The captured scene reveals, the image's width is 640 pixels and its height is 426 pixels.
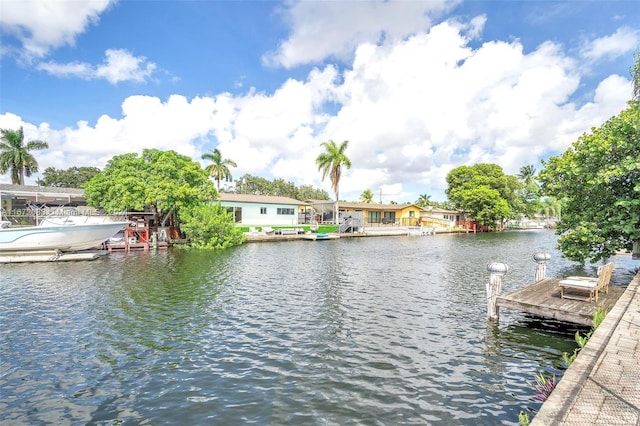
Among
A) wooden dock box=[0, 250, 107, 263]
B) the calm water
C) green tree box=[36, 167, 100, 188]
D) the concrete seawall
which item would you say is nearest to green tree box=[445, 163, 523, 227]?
the calm water

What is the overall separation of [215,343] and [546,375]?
319 inches

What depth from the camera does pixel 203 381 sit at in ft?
23.4

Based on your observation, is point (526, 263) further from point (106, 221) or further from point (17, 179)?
point (17, 179)

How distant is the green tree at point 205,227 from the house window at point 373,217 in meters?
33.5

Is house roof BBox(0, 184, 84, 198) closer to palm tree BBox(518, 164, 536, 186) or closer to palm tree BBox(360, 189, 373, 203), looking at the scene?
palm tree BBox(360, 189, 373, 203)

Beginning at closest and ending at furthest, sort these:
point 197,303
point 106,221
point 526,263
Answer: point 197,303 → point 526,263 → point 106,221

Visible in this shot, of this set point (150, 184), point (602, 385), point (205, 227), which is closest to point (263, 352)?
point (602, 385)

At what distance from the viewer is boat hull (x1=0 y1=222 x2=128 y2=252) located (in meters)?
22.5

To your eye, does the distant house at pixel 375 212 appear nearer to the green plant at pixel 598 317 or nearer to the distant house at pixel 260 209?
the distant house at pixel 260 209

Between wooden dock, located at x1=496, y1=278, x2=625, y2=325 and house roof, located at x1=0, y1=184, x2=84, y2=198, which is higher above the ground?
house roof, located at x1=0, y1=184, x2=84, y2=198

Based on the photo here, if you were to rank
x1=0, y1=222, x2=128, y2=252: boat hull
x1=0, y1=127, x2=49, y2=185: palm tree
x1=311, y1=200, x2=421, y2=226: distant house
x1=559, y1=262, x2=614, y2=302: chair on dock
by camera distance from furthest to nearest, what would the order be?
x1=311, y1=200, x2=421, y2=226: distant house, x1=0, y1=127, x2=49, y2=185: palm tree, x1=0, y1=222, x2=128, y2=252: boat hull, x1=559, y1=262, x2=614, y2=302: chair on dock

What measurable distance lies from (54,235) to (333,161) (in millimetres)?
37628

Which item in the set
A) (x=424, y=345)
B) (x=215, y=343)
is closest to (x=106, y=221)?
(x=215, y=343)

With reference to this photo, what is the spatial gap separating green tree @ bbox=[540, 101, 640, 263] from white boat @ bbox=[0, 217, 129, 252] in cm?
2927
